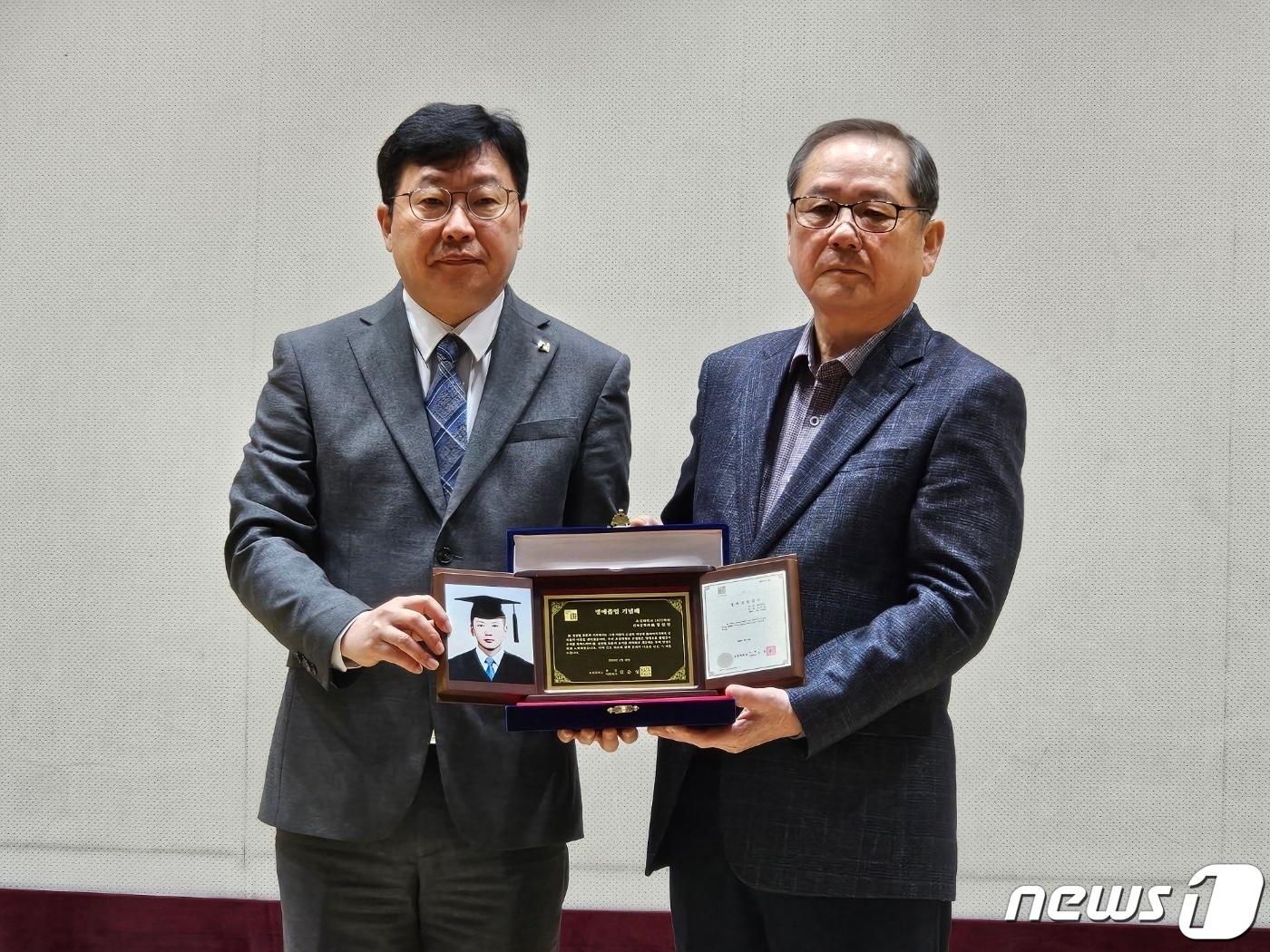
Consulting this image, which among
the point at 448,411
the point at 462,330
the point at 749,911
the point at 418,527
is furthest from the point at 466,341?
the point at 749,911

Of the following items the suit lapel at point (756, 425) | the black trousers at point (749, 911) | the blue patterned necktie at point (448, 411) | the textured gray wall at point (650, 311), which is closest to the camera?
the black trousers at point (749, 911)

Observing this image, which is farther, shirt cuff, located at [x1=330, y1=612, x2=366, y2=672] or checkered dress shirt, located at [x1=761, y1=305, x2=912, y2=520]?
checkered dress shirt, located at [x1=761, y1=305, x2=912, y2=520]

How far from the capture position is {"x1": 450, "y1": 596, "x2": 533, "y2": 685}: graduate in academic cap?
188 cm

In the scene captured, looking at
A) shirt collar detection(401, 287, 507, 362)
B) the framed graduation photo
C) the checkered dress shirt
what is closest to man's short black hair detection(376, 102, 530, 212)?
shirt collar detection(401, 287, 507, 362)

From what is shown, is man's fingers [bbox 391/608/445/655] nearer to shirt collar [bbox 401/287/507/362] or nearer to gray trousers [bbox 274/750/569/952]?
gray trousers [bbox 274/750/569/952]

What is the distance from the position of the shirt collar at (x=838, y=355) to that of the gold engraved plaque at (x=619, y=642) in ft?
1.54

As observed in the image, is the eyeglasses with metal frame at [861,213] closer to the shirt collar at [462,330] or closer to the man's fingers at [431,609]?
the shirt collar at [462,330]

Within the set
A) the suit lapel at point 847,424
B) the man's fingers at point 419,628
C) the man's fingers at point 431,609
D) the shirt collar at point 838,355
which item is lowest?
the man's fingers at point 419,628

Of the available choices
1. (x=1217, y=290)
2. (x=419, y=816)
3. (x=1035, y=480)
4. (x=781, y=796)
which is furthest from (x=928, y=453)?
(x=1217, y=290)

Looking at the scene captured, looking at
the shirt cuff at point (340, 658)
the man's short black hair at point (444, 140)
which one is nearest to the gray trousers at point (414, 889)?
the shirt cuff at point (340, 658)

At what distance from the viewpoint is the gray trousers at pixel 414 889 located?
209cm

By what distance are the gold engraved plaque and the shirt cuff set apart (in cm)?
30

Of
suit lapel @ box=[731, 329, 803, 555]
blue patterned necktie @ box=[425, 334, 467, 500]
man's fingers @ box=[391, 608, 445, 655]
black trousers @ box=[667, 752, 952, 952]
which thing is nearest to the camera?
man's fingers @ box=[391, 608, 445, 655]

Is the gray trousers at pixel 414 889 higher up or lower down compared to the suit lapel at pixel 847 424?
lower down
